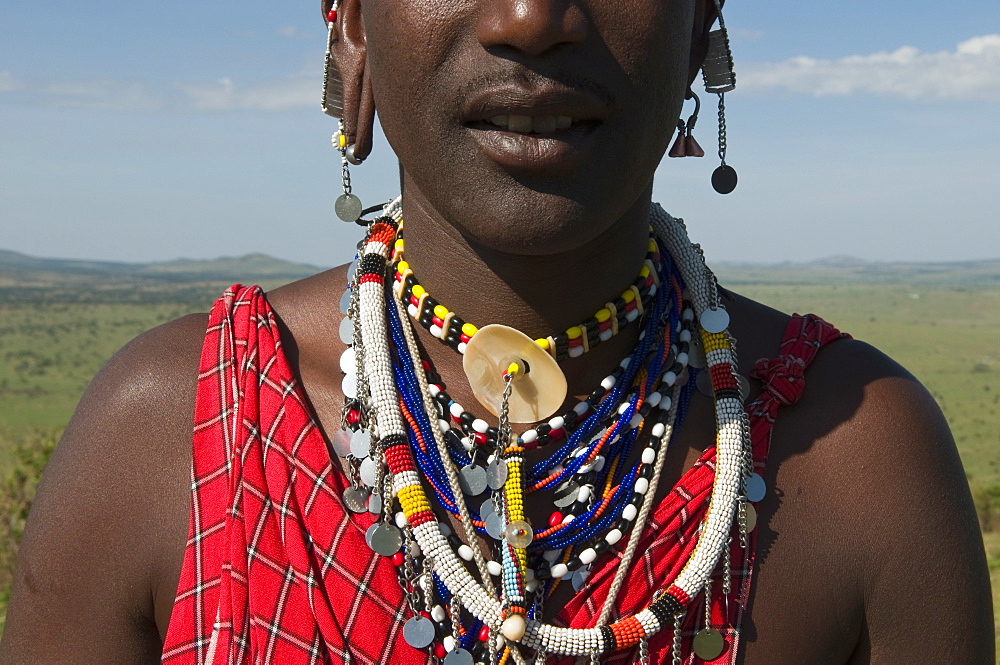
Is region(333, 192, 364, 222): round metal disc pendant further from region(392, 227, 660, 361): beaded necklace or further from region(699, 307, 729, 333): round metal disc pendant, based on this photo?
region(699, 307, 729, 333): round metal disc pendant

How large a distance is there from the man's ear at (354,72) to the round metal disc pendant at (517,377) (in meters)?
0.66

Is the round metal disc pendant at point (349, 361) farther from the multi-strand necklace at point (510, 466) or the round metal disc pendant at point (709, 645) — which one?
the round metal disc pendant at point (709, 645)

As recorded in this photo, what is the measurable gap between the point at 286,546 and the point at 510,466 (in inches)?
20.8

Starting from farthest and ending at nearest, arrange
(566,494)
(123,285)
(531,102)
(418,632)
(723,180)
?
(123,285) < (723,180) < (566,494) < (418,632) < (531,102)

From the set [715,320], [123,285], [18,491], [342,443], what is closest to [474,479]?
[342,443]

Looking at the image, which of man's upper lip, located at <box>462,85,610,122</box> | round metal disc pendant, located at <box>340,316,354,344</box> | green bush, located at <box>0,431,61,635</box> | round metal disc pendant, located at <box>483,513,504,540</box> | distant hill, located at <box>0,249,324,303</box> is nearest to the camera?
man's upper lip, located at <box>462,85,610,122</box>

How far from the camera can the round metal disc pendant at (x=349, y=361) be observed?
93.8 inches

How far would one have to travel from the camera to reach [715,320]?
2484mm

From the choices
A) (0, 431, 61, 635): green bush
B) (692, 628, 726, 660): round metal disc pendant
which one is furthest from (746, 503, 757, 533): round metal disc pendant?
(0, 431, 61, 635): green bush

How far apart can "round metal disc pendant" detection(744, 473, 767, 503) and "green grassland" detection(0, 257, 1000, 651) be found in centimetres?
1137

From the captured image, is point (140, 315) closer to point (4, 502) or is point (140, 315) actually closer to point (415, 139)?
point (4, 502)

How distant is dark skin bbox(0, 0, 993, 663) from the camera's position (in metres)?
1.93

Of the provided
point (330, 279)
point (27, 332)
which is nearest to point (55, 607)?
point (330, 279)

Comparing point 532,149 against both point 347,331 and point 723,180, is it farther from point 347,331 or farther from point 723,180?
point 723,180
